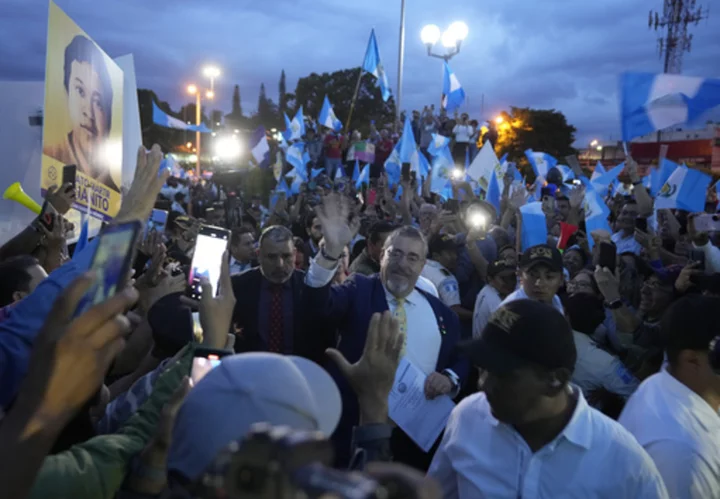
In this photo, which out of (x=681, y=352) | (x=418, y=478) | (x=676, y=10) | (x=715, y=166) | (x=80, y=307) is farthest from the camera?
(x=676, y=10)

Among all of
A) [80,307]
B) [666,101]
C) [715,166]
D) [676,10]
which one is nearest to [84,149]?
[80,307]

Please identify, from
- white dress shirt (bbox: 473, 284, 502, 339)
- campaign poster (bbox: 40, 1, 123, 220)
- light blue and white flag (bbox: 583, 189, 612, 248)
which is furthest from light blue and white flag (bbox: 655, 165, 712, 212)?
campaign poster (bbox: 40, 1, 123, 220)

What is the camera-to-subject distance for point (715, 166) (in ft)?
90.9

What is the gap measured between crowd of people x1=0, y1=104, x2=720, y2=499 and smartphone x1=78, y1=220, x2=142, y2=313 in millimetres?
131

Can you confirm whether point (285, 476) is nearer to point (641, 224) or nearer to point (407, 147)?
point (641, 224)

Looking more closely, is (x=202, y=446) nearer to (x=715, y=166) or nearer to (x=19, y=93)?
(x=19, y=93)

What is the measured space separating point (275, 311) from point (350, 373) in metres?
1.75

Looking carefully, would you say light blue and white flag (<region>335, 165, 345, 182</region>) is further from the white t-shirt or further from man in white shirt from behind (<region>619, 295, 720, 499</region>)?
man in white shirt from behind (<region>619, 295, 720, 499</region>)

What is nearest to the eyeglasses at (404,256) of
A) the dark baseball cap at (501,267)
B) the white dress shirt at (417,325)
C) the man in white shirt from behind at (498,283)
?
the white dress shirt at (417,325)

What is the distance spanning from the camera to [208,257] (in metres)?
3.44

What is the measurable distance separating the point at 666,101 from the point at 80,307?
261 inches

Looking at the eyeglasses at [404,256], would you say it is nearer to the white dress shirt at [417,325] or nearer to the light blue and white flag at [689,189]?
the white dress shirt at [417,325]

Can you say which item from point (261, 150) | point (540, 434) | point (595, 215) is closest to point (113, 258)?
point (540, 434)

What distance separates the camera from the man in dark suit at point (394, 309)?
3205 millimetres
